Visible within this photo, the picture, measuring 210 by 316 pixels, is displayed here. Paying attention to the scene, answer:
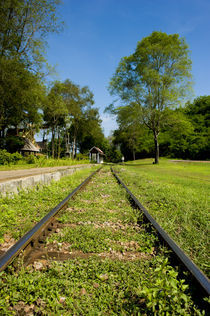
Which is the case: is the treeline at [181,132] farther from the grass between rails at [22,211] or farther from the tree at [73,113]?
the grass between rails at [22,211]

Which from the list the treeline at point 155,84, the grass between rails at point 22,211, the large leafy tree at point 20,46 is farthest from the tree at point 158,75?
the grass between rails at point 22,211

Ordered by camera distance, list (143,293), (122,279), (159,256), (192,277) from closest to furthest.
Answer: (143,293) < (192,277) < (122,279) < (159,256)

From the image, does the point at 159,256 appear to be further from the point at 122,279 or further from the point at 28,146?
the point at 28,146

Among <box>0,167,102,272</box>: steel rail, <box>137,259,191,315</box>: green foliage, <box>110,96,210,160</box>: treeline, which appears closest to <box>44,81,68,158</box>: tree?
<box>110,96,210,160</box>: treeline

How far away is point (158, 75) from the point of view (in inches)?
856

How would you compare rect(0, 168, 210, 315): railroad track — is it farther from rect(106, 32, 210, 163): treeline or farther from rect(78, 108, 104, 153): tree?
rect(78, 108, 104, 153): tree

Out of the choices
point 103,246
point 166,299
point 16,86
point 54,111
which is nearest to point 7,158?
point 16,86

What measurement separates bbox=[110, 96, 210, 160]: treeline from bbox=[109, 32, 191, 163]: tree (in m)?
1.39

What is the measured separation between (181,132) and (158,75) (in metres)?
7.73

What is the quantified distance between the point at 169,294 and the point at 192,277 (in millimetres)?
374

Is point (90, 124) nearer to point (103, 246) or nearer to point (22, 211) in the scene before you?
point (22, 211)

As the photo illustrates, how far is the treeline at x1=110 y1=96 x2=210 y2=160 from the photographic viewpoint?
2309cm

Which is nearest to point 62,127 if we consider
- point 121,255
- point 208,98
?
point 208,98

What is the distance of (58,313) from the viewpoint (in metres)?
1.31
